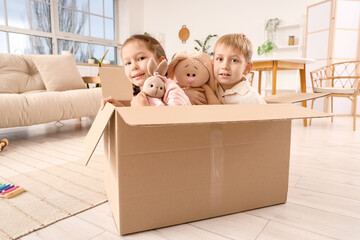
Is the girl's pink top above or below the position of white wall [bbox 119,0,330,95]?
below

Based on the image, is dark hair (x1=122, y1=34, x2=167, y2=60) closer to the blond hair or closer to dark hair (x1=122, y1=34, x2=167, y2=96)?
dark hair (x1=122, y1=34, x2=167, y2=96)

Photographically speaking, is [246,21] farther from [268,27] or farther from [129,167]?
[129,167]

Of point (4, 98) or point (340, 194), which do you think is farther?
point (4, 98)

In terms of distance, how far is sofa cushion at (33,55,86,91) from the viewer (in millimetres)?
2301

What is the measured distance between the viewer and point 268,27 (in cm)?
432

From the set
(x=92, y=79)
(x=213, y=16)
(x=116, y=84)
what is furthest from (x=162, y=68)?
(x=213, y=16)

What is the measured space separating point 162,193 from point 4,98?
1591 mm

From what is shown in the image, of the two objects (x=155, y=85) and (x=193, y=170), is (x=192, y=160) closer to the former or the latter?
(x=193, y=170)

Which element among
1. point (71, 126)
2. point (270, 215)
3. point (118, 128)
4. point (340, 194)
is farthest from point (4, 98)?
point (340, 194)

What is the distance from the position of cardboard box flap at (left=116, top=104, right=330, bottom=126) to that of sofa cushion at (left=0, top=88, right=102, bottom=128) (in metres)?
1.52

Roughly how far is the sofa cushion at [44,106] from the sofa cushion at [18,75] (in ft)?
1.29

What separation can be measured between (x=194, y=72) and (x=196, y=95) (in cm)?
8

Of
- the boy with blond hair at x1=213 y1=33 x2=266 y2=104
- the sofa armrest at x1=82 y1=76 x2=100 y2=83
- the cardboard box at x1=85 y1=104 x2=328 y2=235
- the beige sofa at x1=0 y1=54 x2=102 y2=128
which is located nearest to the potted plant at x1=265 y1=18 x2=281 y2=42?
the sofa armrest at x1=82 y1=76 x2=100 y2=83

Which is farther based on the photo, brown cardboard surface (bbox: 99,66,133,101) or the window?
the window
